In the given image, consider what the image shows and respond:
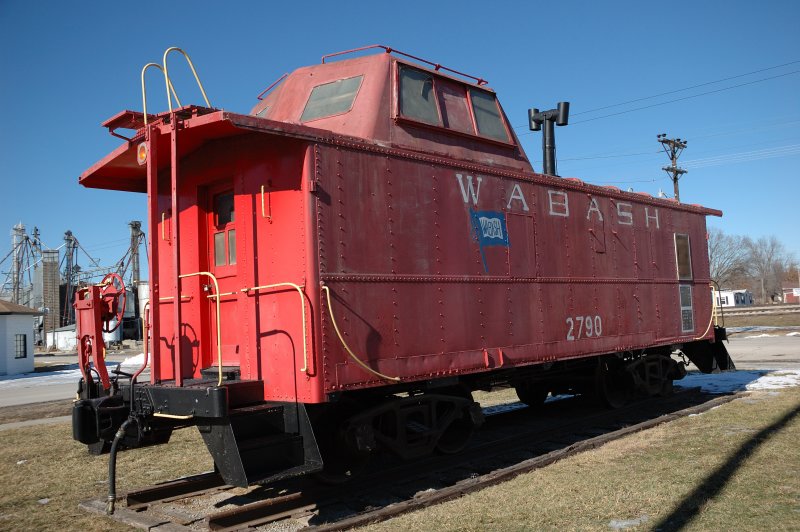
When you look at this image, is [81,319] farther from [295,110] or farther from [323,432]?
[295,110]

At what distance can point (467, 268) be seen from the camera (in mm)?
7328

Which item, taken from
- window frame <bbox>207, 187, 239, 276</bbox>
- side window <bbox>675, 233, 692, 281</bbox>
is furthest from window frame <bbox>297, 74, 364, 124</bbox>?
side window <bbox>675, 233, 692, 281</bbox>

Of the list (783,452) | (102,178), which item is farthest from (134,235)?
(783,452)

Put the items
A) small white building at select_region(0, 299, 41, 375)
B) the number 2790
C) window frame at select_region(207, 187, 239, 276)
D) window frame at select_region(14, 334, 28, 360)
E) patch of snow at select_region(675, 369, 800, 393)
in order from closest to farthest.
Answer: window frame at select_region(207, 187, 239, 276), the number 2790, patch of snow at select_region(675, 369, 800, 393), small white building at select_region(0, 299, 41, 375), window frame at select_region(14, 334, 28, 360)

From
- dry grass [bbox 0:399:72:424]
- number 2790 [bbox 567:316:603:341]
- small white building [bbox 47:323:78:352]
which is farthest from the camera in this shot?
small white building [bbox 47:323:78:352]

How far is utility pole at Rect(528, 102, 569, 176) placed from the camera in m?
11.4

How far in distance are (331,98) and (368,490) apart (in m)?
4.41

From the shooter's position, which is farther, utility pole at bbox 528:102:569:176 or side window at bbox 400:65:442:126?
utility pole at bbox 528:102:569:176

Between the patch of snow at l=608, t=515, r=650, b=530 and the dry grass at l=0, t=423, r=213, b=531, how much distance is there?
14.1 feet

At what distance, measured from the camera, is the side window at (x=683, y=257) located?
38.8 feet

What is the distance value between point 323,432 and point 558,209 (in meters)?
4.61

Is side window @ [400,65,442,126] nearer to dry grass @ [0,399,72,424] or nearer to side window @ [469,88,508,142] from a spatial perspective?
side window @ [469,88,508,142]

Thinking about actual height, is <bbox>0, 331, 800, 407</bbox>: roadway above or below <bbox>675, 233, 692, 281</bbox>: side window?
below

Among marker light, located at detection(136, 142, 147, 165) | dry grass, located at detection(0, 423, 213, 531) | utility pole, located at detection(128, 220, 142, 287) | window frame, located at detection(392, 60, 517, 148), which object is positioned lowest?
dry grass, located at detection(0, 423, 213, 531)
